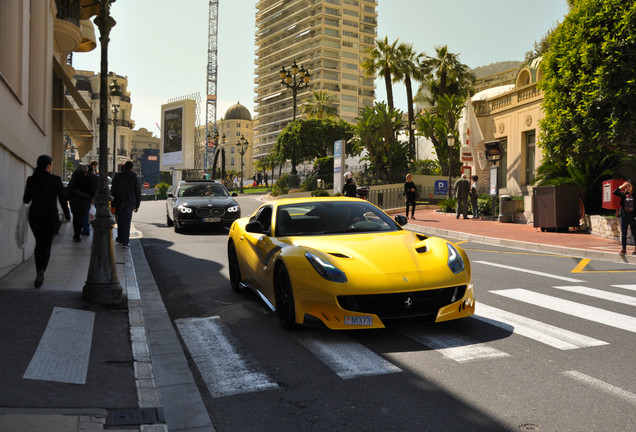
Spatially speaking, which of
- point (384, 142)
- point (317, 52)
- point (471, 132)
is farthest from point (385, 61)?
point (317, 52)

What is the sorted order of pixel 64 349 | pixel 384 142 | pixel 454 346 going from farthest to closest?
pixel 384 142 < pixel 454 346 < pixel 64 349

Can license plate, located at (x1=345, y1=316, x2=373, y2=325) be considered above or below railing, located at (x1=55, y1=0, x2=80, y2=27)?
below

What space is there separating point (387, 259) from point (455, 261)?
2.29 ft

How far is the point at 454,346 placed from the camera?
17.1 feet

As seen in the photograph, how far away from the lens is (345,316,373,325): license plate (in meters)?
5.23

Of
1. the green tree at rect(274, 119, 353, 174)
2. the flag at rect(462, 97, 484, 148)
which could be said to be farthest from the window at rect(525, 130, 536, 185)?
the green tree at rect(274, 119, 353, 174)

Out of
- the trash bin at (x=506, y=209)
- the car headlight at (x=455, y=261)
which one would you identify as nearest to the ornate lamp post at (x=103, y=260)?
the car headlight at (x=455, y=261)

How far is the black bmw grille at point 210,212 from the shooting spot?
55.5 feet

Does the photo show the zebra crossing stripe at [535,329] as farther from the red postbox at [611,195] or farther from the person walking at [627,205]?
the red postbox at [611,195]

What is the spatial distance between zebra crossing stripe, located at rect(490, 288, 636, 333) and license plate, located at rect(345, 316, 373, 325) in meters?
2.65

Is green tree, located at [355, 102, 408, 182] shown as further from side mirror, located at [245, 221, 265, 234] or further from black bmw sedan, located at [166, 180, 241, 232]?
side mirror, located at [245, 221, 265, 234]

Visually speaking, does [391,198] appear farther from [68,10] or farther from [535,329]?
[535,329]

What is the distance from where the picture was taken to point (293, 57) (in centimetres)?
15050

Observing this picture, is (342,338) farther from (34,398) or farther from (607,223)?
(607,223)
